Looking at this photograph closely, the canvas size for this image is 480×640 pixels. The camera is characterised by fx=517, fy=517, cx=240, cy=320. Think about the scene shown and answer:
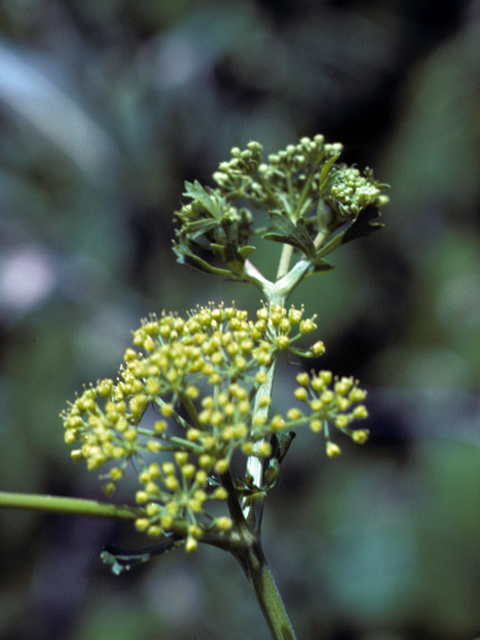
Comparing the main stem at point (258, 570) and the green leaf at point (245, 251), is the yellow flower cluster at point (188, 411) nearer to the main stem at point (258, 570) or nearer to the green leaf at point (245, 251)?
the main stem at point (258, 570)

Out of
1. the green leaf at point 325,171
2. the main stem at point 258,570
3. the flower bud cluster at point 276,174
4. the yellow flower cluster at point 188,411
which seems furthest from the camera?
the flower bud cluster at point 276,174

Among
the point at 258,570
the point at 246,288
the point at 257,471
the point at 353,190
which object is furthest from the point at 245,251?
the point at 246,288

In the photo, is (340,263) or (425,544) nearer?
(425,544)

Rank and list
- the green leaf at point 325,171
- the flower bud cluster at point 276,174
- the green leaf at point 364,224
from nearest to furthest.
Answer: the green leaf at point 325,171
the green leaf at point 364,224
the flower bud cluster at point 276,174

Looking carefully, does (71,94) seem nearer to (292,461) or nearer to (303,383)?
(292,461)

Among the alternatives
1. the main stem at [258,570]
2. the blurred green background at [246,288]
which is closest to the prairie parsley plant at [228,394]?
the main stem at [258,570]

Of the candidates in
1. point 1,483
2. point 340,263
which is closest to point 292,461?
Answer: point 340,263

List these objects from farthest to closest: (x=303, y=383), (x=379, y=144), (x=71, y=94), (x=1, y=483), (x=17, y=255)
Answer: (x=379, y=144)
(x=71, y=94)
(x=17, y=255)
(x=1, y=483)
(x=303, y=383)

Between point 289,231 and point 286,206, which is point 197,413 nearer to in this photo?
point 289,231
